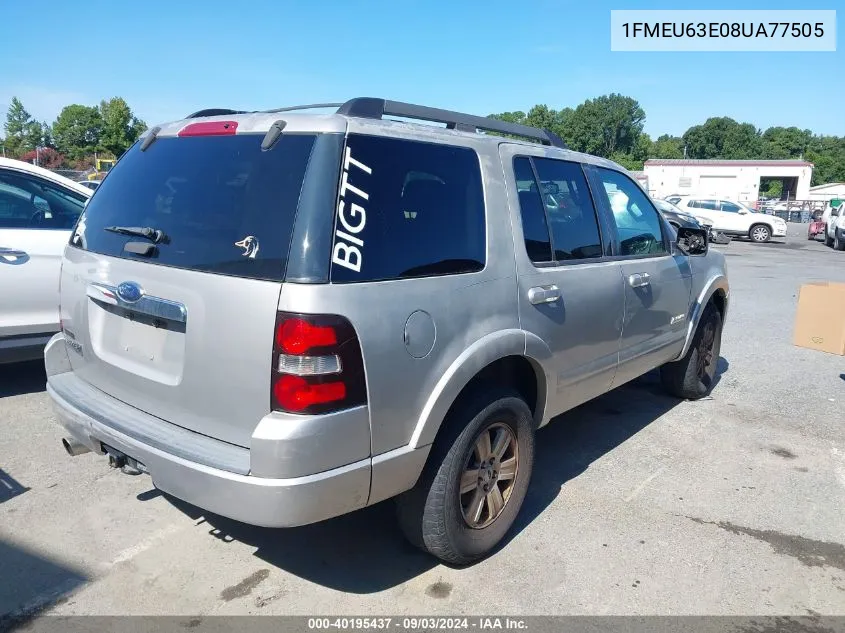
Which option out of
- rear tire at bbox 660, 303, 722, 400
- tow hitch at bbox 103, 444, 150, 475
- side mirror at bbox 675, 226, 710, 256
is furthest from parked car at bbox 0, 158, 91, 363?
rear tire at bbox 660, 303, 722, 400

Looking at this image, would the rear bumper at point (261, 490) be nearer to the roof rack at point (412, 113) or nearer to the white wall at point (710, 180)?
the roof rack at point (412, 113)

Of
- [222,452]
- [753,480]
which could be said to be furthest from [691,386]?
[222,452]

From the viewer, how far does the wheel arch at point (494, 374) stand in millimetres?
2574

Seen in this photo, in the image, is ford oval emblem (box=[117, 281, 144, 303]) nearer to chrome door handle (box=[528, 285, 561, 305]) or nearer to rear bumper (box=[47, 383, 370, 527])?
rear bumper (box=[47, 383, 370, 527])

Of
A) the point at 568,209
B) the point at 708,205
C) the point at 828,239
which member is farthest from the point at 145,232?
the point at 828,239

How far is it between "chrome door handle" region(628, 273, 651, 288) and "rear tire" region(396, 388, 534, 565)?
1.25m

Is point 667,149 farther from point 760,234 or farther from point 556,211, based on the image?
point 556,211

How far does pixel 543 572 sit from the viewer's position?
3.01 m

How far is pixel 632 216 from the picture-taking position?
4.42 meters

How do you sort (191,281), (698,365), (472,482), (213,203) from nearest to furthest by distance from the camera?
1. (191,281)
2. (213,203)
3. (472,482)
4. (698,365)

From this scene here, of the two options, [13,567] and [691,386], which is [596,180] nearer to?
[691,386]

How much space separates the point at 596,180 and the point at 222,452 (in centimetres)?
275

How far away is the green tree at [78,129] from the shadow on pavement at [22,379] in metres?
96.6

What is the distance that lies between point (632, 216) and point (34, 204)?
448 cm
